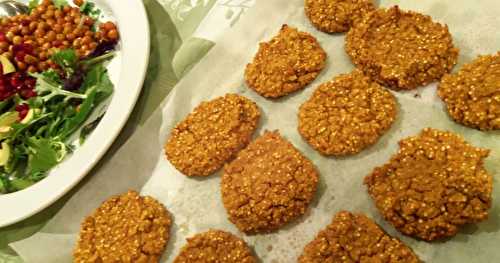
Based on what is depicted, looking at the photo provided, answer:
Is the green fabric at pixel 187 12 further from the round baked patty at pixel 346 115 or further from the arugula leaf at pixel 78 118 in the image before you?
the round baked patty at pixel 346 115

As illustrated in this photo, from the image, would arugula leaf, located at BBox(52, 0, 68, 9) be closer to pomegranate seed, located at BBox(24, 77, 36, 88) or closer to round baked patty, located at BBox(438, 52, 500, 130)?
pomegranate seed, located at BBox(24, 77, 36, 88)

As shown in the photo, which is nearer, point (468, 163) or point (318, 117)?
point (468, 163)

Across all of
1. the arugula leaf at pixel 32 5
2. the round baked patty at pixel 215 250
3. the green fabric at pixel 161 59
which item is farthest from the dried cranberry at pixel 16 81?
the round baked patty at pixel 215 250

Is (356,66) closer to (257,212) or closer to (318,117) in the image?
(318,117)

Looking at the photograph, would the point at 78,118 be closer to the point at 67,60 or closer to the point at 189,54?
the point at 67,60

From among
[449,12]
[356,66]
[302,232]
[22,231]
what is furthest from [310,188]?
[22,231]

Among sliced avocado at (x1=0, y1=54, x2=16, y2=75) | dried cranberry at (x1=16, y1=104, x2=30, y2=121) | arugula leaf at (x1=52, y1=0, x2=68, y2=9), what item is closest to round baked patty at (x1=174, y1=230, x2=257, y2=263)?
dried cranberry at (x1=16, y1=104, x2=30, y2=121)
